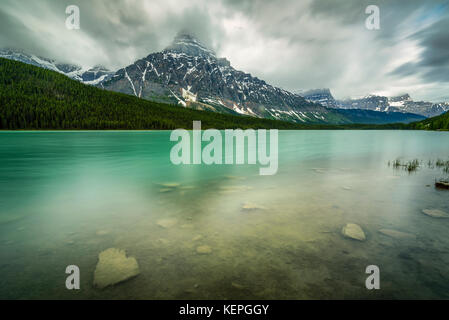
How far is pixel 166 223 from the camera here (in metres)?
9.66

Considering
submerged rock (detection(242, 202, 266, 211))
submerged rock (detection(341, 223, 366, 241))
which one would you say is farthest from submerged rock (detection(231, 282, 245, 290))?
submerged rock (detection(242, 202, 266, 211))

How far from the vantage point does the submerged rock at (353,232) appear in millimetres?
8234

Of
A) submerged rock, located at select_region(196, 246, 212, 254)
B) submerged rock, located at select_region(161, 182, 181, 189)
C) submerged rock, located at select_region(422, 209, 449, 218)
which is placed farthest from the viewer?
submerged rock, located at select_region(161, 182, 181, 189)

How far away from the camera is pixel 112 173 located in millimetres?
22406

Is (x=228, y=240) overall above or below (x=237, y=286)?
above

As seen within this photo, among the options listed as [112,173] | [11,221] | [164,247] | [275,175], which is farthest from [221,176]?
[11,221]

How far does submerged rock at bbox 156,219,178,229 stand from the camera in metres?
9.35

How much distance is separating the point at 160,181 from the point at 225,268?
13.7 metres

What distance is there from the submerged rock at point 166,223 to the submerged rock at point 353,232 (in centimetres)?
737

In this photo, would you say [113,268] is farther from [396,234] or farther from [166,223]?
[396,234]

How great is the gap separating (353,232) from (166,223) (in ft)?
26.6

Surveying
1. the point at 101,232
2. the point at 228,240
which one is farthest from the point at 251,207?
the point at 101,232

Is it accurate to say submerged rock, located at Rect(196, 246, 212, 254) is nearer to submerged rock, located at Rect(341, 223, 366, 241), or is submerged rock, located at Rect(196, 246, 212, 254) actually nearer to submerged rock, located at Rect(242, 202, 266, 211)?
submerged rock, located at Rect(242, 202, 266, 211)

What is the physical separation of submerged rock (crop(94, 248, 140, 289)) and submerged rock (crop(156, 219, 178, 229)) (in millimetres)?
2368
